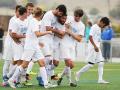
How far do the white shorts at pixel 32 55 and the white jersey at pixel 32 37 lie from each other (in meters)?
0.10

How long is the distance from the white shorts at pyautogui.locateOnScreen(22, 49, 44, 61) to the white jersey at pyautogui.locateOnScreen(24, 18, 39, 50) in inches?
4.0

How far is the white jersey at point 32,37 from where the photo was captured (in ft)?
53.7

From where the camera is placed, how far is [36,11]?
16.5 metres

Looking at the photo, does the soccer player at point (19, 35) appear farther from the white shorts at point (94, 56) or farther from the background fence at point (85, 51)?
the background fence at point (85, 51)

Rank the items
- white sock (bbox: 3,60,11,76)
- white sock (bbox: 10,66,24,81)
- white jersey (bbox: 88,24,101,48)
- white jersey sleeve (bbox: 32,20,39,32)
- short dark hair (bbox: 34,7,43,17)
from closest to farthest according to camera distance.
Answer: white jersey sleeve (bbox: 32,20,39,32), short dark hair (bbox: 34,7,43,17), white sock (bbox: 10,66,24,81), white sock (bbox: 3,60,11,76), white jersey (bbox: 88,24,101,48)

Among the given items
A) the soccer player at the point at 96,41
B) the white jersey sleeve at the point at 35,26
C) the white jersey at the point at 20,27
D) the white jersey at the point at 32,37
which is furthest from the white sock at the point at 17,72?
the soccer player at the point at 96,41

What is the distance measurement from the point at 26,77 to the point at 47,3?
2229 centimetres

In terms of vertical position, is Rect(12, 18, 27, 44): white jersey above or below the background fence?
above

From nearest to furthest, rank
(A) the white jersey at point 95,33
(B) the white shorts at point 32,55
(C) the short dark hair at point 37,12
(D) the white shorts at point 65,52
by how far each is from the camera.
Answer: (C) the short dark hair at point 37,12 < (B) the white shorts at point 32,55 < (D) the white shorts at point 65,52 < (A) the white jersey at point 95,33

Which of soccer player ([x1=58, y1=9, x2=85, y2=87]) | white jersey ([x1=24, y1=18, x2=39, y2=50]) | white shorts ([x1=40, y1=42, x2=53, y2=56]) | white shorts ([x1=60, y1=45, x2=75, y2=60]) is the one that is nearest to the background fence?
soccer player ([x1=58, y1=9, x2=85, y2=87])

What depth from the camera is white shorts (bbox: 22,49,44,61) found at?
16.5m

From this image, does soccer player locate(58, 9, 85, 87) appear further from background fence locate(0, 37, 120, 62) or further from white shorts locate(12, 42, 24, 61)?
background fence locate(0, 37, 120, 62)

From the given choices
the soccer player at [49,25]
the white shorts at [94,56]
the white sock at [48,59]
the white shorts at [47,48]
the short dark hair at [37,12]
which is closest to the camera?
the short dark hair at [37,12]

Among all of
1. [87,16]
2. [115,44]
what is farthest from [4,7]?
[115,44]
